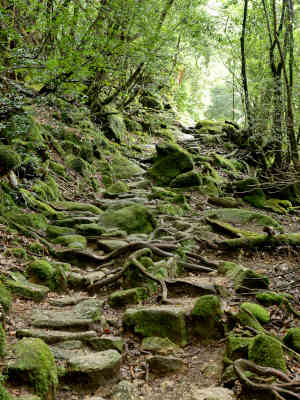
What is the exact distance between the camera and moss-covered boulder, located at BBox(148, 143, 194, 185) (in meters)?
14.1

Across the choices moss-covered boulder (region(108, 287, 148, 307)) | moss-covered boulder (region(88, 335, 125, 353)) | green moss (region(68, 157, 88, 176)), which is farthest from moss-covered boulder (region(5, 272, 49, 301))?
green moss (region(68, 157, 88, 176))

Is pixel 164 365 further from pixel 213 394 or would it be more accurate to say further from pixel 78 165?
pixel 78 165

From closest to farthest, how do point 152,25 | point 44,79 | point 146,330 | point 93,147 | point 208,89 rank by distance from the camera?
1. point 146,330
2. point 44,79
3. point 152,25
4. point 93,147
5. point 208,89

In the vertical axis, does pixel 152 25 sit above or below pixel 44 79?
above

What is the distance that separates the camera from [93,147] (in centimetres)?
1469

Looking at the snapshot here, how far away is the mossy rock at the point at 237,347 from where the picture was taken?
4109mm

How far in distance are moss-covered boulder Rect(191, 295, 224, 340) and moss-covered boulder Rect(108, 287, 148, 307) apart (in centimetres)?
124

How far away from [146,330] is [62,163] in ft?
28.0

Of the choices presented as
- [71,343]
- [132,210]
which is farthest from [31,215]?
[71,343]

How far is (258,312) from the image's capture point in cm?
503

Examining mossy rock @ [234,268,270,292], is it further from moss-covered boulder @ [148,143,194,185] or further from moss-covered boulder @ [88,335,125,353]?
moss-covered boulder @ [148,143,194,185]

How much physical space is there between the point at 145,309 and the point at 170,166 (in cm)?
976

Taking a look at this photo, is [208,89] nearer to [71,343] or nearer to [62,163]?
[62,163]

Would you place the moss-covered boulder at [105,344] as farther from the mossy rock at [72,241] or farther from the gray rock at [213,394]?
the mossy rock at [72,241]
